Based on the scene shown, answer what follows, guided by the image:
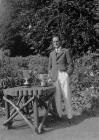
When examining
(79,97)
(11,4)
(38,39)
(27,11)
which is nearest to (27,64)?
(38,39)

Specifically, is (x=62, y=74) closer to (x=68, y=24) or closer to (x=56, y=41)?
(x=56, y=41)

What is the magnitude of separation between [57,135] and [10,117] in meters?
1.27

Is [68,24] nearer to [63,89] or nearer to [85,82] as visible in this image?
[85,82]

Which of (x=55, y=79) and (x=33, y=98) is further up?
(x=33, y=98)

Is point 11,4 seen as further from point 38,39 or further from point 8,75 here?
point 8,75

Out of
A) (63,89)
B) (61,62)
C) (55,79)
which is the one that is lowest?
(63,89)

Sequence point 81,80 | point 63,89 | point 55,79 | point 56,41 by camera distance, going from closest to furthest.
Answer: point 56,41 < point 63,89 < point 55,79 < point 81,80

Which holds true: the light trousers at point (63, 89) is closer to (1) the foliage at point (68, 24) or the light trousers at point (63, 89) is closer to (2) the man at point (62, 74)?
(2) the man at point (62, 74)

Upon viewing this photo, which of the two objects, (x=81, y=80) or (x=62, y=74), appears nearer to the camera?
(x=62, y=74)

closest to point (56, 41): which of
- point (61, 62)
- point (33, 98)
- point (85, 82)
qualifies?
point (61, 62)

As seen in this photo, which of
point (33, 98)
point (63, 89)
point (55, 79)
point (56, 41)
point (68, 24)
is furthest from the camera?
point (68, 24)

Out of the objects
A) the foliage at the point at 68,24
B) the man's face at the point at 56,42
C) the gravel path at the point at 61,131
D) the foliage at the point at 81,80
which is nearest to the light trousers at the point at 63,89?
the gravel path at the point at 61,131

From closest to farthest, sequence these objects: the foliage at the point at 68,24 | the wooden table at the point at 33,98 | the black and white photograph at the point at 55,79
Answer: the wooden table at the point at 33,98 → the black and white photograph at the point at 55,79 → the foliage at the point at 68,24

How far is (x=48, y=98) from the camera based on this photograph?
777 cm
